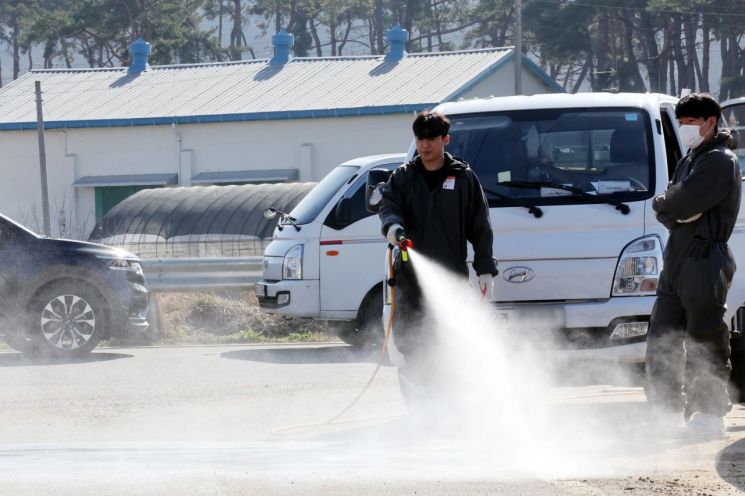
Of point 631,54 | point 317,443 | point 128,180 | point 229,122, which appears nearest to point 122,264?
point 317,443

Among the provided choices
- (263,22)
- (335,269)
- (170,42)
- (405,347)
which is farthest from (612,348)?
(263,22)

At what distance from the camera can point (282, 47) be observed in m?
45.3

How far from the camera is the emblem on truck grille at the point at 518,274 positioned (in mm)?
9062

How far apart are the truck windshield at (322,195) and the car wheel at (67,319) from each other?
231 cm

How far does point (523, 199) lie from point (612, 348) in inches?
49.5

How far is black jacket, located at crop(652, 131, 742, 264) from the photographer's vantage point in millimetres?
7539

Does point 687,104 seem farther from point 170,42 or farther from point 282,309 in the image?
point 170,42

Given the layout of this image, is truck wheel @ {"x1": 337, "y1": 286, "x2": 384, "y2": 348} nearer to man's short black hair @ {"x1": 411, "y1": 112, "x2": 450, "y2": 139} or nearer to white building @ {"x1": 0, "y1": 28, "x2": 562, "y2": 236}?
man's short black hair @ {"x1": 411, "y1": 112, "x2": 450, "y2": 139}

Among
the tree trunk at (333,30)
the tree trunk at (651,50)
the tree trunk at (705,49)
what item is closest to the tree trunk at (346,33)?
the tree trunk at (333,30)

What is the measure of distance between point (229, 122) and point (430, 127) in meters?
33.7

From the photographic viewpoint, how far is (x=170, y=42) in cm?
6906

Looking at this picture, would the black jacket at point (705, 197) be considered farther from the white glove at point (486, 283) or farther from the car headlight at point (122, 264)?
the car headlight at point (122, 264)

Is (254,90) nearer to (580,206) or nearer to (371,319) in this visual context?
(371,319)

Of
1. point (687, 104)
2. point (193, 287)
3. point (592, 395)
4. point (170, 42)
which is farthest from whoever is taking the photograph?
point (170, 42)
